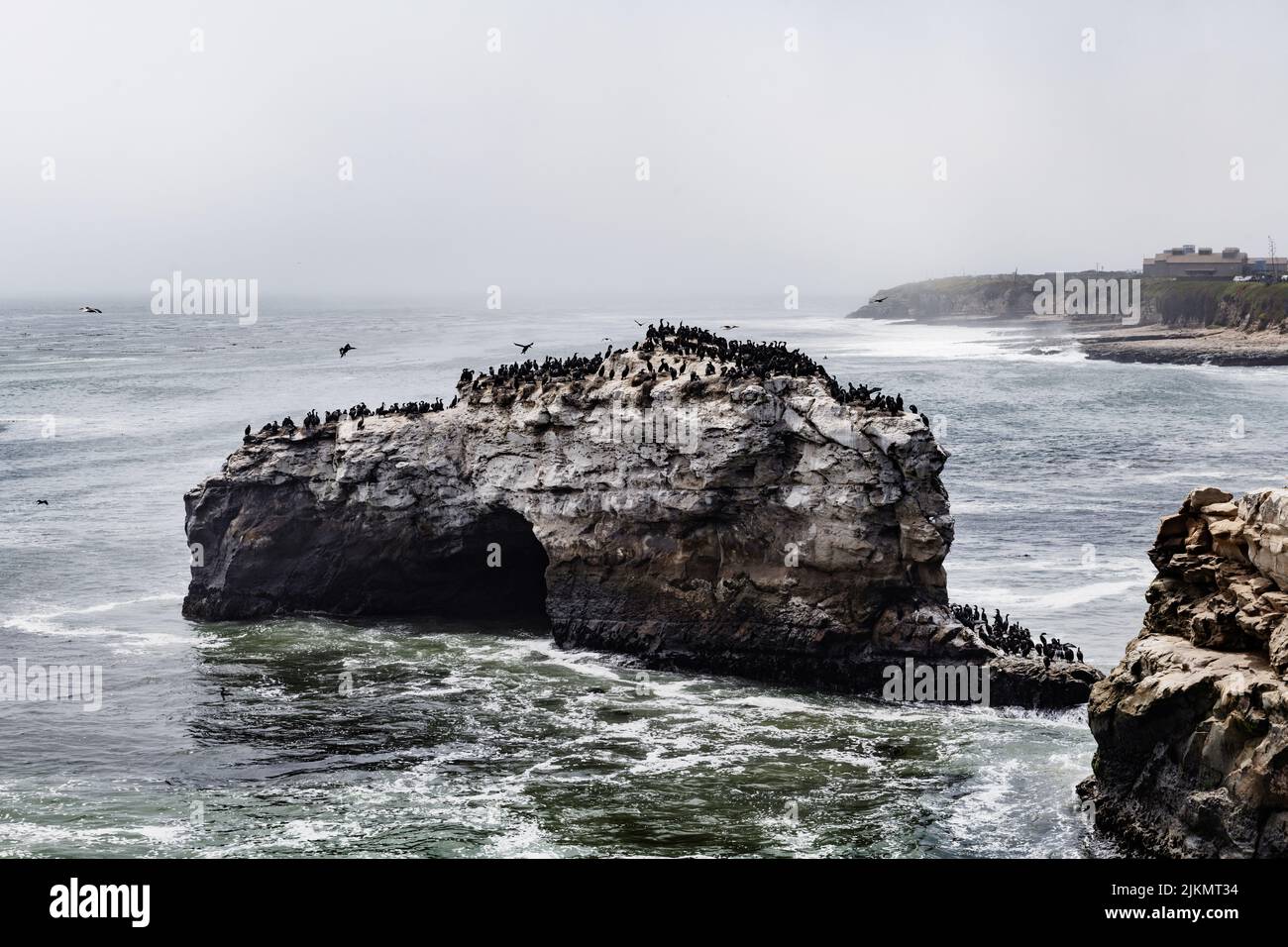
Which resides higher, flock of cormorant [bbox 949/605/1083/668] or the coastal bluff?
the coastal bluff

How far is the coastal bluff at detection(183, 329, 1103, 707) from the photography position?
4372 cm

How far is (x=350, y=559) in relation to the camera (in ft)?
174

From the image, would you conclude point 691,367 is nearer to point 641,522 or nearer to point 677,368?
point 677,368

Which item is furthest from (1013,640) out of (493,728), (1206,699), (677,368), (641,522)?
(493,728)

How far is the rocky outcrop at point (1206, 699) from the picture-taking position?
26.6m

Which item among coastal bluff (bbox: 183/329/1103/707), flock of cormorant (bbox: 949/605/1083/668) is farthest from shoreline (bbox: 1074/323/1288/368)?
coastal bluff (bbox: 183/329/1103/707)

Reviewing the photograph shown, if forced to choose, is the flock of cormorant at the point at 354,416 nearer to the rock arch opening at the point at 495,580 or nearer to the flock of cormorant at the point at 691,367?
the flock of cormorant at the point at 691,367

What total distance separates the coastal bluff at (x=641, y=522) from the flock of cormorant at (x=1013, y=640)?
26.5 inches

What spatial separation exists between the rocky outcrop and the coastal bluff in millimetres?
10304

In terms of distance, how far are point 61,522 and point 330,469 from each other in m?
25.7

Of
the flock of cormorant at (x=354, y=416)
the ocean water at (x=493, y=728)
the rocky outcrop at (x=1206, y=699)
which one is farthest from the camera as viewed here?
the flock of cormorant at (x=354, y=416)

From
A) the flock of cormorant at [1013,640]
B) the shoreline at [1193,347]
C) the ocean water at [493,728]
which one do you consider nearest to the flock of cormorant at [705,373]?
the flock of cormorant at [1013,640]

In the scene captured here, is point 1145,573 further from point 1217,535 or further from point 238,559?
point 238,559

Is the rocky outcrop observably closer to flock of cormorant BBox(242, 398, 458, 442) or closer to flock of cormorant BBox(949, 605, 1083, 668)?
flock of cormorant BBox(949, 605, 1083, 668)
